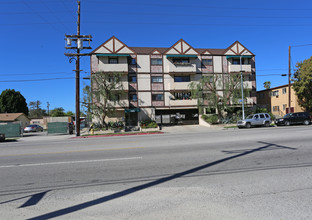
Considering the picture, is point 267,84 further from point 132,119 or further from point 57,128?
point 57,128

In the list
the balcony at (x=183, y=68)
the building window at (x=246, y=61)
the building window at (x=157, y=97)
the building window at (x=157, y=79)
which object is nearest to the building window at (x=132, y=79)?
the building window at (x=157, y=79)

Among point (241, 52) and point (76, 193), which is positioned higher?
point (241, 52)

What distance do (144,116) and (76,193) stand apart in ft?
81.2

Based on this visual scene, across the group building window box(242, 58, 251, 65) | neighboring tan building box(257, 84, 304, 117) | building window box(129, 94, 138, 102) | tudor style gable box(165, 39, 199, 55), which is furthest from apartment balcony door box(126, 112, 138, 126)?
neighboring tan building box(257, 84, 304, 117)

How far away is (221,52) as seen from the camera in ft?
106

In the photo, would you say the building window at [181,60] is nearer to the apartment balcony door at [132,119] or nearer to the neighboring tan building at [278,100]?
the apartment balcony door at [132,119]

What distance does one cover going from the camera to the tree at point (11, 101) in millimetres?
51844

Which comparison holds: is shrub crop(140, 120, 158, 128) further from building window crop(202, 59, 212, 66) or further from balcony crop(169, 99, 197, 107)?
building window crop(202, 59, 212, 66)

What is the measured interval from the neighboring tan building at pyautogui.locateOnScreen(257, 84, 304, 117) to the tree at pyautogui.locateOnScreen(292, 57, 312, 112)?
1.76 meters

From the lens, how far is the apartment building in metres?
28.4

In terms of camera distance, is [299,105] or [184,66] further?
[299,105]

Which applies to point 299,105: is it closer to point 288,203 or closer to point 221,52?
point 221,52

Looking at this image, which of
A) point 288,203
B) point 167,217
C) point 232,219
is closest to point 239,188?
point 288,203

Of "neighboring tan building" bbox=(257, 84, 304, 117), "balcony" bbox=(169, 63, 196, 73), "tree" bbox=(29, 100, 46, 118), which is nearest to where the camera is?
"balcony" bbox=(169, 63, 196, 73)
